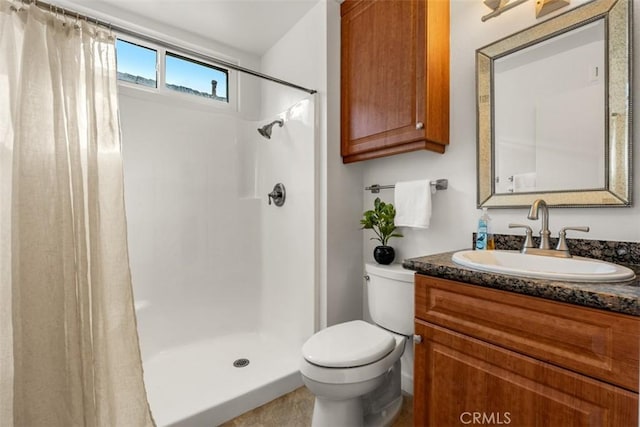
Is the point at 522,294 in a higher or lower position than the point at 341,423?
higher

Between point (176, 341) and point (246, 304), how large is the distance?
1.79 feet

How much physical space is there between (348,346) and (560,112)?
129 centimetres

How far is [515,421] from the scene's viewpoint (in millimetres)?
831

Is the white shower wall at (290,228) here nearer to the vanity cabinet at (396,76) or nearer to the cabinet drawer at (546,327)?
the vanity cabinet at (396,76)

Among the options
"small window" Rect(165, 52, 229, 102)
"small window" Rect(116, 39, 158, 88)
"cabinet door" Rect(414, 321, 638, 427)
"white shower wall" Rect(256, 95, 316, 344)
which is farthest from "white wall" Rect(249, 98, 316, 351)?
"cabinet door" Rect(414, 321, 638, 427)

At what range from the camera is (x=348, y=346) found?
4.32 ft

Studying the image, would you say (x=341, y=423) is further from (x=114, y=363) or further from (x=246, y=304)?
(x=246, y=304)

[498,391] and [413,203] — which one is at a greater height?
[413,203]

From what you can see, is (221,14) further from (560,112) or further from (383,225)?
(560,112)

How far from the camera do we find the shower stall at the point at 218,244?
6.20 ft

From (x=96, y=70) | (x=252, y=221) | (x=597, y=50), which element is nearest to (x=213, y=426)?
(x=252, y=221)

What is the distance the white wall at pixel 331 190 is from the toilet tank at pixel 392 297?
1.04 ft

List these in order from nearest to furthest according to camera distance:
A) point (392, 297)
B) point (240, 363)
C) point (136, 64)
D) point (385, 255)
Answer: point (392, 297) < point (385, 255) < point (240, 363) < point (136, 64)

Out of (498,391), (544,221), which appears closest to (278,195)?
(544,221)
